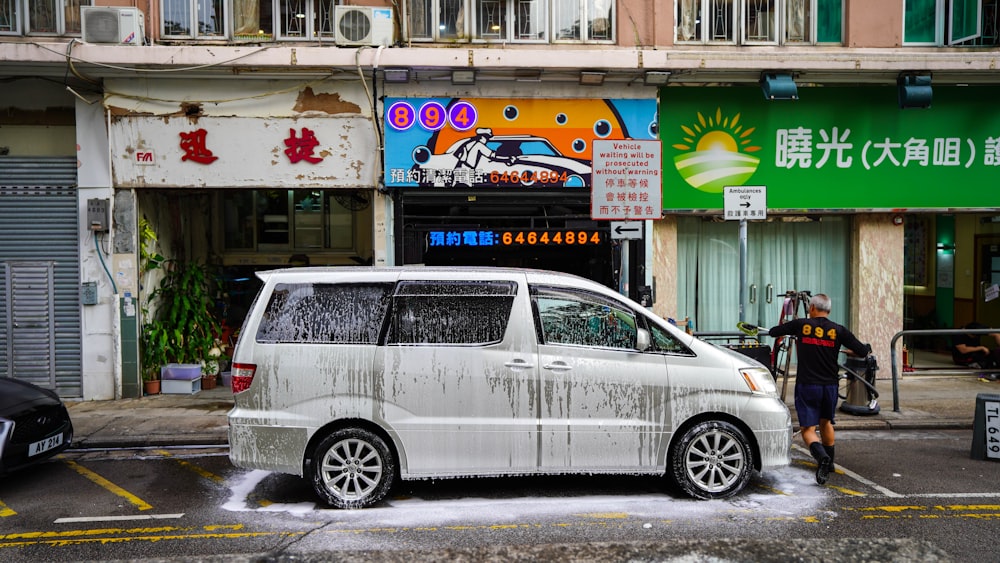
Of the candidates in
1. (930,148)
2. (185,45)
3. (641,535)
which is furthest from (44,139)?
(930,148)

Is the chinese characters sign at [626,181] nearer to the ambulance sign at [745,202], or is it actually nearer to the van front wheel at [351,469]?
the ambulance sign at [745,202]

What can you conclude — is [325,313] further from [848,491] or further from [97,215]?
[97,215]

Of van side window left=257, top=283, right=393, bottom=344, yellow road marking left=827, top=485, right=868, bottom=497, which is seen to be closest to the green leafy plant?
van side window left=257, top=283, right=393, bottom=344

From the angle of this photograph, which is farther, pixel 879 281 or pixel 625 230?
pixel 879 281

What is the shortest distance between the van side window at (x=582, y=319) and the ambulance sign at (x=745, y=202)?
149 inches

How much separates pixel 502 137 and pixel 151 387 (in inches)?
265

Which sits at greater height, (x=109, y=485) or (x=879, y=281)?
(x=879, y=281)

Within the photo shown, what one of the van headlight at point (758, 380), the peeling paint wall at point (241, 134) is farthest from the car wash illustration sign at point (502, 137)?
the van headlight at point (758, 380)

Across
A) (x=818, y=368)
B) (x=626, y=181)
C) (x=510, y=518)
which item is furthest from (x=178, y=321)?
(x=818, y=368)

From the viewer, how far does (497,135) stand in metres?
11.1

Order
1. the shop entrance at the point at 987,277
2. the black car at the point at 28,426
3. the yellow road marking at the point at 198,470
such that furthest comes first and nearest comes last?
the shop entrance at the point at 987,277 → the yellow road marking at the point at 198,470 → the black car at the point at 28,426

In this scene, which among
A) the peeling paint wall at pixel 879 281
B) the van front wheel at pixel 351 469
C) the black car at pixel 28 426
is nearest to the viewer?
the van front wheel at pixel 351 469

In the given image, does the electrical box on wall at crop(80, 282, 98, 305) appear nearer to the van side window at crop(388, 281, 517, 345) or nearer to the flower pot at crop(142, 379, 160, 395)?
the flower pot at crop(142, 379, 160, 395)

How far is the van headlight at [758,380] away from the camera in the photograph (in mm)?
6081
